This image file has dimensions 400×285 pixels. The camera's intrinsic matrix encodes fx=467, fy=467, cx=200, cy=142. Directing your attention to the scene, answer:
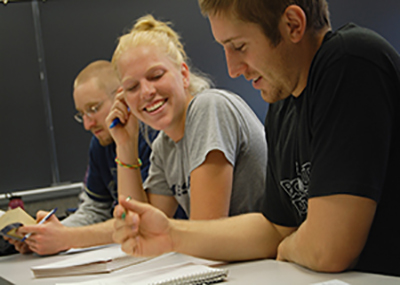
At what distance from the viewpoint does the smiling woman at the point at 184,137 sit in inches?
54.6

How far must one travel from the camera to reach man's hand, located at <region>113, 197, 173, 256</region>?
39.2 inches

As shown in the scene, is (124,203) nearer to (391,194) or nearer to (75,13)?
(391,194)

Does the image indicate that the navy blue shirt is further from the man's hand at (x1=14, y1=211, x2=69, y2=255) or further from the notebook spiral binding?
the notebook spiral binding

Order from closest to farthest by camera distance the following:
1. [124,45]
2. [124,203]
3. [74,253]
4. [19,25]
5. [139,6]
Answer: [124,203] < [74,253] < [124,45] < [19,25] < [139,6]

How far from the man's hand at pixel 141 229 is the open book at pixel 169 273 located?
0.05 metres

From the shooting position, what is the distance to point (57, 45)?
300 centimetres

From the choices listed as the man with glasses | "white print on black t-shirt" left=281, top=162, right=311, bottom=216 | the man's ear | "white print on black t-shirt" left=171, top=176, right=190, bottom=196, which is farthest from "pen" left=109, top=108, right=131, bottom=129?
the man's ear

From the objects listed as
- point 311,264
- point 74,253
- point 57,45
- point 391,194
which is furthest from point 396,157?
point 57,45

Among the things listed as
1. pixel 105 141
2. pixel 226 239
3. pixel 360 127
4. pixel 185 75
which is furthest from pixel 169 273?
pixel 105 141

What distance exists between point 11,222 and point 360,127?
116 cm

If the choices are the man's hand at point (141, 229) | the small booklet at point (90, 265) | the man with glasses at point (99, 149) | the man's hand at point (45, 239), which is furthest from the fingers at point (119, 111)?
the man's hand at point (141, 229)

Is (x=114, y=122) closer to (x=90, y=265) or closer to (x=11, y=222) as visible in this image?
(x=11, y=222)

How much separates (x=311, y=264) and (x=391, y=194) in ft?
0.67

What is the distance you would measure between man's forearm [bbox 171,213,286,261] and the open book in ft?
0.09
